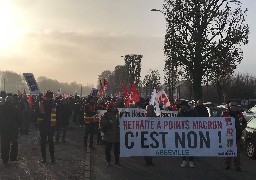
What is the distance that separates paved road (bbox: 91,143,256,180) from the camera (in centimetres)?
1078

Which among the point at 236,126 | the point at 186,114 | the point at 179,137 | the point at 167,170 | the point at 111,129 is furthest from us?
the point at 111,129

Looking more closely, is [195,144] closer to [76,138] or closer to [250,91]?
[76,138]

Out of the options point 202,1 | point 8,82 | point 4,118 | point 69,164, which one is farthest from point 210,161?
point 8,82

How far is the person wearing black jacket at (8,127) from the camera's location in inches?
494

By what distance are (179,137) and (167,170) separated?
0.95 metres

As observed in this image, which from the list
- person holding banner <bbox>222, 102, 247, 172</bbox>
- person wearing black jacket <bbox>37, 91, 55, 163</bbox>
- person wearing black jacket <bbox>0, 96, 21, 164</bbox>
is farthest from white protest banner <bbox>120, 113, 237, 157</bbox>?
person wearing black jacket <bbox>0, 96, 21, 164</bbox>

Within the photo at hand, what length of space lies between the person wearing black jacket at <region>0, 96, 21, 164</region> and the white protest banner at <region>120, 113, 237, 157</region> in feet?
10.2

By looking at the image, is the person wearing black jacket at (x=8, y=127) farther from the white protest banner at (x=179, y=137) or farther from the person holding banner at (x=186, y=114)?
the person holding banner at (x=186, y=114)

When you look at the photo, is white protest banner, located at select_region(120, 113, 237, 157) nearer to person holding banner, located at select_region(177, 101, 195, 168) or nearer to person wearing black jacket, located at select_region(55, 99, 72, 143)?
person holding banner, located at select_region(177, 101, 195, 168)

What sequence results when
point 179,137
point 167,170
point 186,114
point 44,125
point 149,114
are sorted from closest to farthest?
point 167,170, point 179,137, point 186,114, point 149,114, point 44,125

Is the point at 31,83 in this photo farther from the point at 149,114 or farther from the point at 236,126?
the point at 236,126

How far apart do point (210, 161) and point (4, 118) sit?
620 centimetres

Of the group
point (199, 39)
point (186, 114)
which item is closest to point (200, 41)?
point (199, 39)

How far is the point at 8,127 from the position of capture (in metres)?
12.6
